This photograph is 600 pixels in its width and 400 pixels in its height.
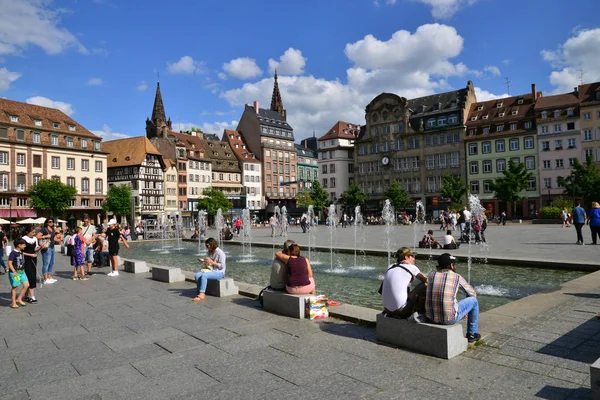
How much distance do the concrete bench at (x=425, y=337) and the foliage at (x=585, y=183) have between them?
54258 mm

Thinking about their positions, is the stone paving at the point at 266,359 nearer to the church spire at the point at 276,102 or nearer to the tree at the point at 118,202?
the tree at the point at 118,202

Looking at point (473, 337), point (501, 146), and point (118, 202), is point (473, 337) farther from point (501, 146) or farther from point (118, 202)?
point (501, 146)

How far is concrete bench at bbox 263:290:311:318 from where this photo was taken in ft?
25.3

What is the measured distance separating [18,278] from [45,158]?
57.4 m

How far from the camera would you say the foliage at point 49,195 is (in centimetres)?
5375

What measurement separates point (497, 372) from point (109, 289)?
32.5ft

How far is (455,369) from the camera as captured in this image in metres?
5.04

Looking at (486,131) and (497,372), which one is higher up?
(486,131)

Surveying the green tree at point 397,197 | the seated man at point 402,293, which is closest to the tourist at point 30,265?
the seated man at point 402,293

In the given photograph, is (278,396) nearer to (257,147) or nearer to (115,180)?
(115,180)

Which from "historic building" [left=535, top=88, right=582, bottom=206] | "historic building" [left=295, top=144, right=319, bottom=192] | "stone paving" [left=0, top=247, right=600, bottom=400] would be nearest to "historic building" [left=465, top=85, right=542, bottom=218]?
"historic building" [left=535, top=88, right=582, bottom=206]

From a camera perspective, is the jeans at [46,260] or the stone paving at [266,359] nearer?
the stone paving at [266,359]

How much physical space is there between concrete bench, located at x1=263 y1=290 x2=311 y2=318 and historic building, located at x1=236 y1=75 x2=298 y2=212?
271ft

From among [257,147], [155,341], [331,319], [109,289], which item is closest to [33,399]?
[155,341]
